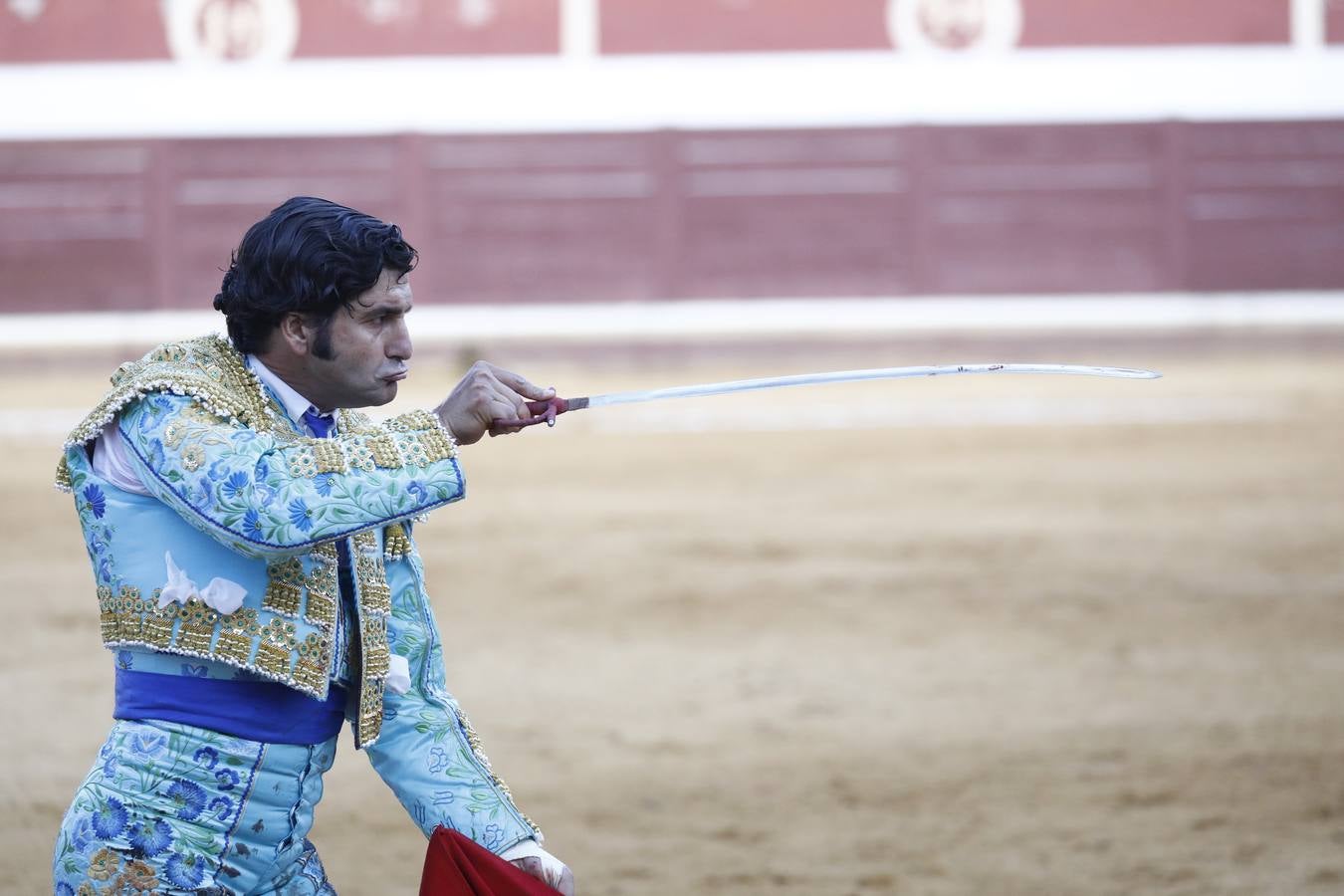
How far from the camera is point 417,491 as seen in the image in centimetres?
133

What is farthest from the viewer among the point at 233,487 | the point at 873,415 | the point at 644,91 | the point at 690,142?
the point at 690,142

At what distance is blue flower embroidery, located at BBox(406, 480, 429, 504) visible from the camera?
4.36 ft

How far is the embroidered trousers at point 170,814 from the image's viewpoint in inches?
53.9

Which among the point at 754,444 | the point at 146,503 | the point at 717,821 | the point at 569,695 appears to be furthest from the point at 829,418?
the point at 146,503

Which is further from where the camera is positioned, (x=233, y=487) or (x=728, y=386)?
(x=728, y=386)

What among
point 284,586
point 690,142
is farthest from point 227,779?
point 690,142

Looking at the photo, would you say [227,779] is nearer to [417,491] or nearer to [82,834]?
[82,834]

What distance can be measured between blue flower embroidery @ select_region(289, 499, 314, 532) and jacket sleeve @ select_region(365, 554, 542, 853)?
279 millimetres

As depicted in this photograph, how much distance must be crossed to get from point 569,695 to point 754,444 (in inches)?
182

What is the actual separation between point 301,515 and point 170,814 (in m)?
0.27

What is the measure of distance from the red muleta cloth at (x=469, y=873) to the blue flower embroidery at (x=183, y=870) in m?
0.18

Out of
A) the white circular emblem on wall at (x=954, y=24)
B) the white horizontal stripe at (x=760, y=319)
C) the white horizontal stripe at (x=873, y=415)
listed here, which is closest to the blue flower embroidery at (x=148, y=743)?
the white horizontal stripe at (x=873, y=415)

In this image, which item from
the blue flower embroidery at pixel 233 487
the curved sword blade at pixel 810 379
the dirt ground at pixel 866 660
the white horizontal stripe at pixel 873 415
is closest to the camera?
the blue flower embroidery at pixel 233 487

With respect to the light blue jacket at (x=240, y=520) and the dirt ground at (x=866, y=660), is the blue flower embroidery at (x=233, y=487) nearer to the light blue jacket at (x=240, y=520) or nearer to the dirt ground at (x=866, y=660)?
the light blue jacket at (x=240, y=520)
